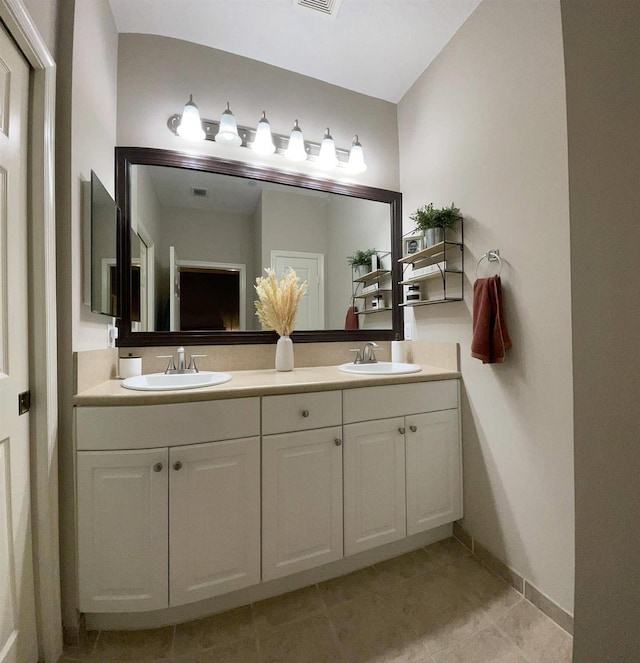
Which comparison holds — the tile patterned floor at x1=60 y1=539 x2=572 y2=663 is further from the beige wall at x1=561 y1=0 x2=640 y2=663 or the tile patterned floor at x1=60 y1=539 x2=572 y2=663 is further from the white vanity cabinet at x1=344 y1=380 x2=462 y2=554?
the beige wall at x1=561 y1=0 x2=640 y2=663

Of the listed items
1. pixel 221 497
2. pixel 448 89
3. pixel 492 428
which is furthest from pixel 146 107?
pixel 492 428

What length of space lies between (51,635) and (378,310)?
1.99m

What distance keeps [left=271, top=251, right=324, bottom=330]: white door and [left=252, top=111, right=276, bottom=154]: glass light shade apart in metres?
0.58

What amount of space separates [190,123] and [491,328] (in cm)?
180

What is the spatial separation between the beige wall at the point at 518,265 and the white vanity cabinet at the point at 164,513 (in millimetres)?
1114

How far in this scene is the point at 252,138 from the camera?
1.68m

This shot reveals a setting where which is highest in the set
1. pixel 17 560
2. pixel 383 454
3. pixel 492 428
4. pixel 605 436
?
pixel 605 436

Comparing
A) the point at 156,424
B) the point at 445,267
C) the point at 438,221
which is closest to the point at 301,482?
the point at 156,424

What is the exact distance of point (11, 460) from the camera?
0.86m

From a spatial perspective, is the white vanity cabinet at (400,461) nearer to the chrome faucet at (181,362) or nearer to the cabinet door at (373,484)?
the cabinet door at (373,484)

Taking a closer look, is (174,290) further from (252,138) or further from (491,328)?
(491,328)

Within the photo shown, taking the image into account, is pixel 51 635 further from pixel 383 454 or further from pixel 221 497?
pixel 383 454

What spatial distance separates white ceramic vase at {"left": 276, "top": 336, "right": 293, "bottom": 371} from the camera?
1581mm

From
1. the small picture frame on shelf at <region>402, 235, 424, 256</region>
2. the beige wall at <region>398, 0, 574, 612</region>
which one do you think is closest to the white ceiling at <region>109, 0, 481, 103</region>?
the beige wall at <region>398, 0, 574, 612</region>
